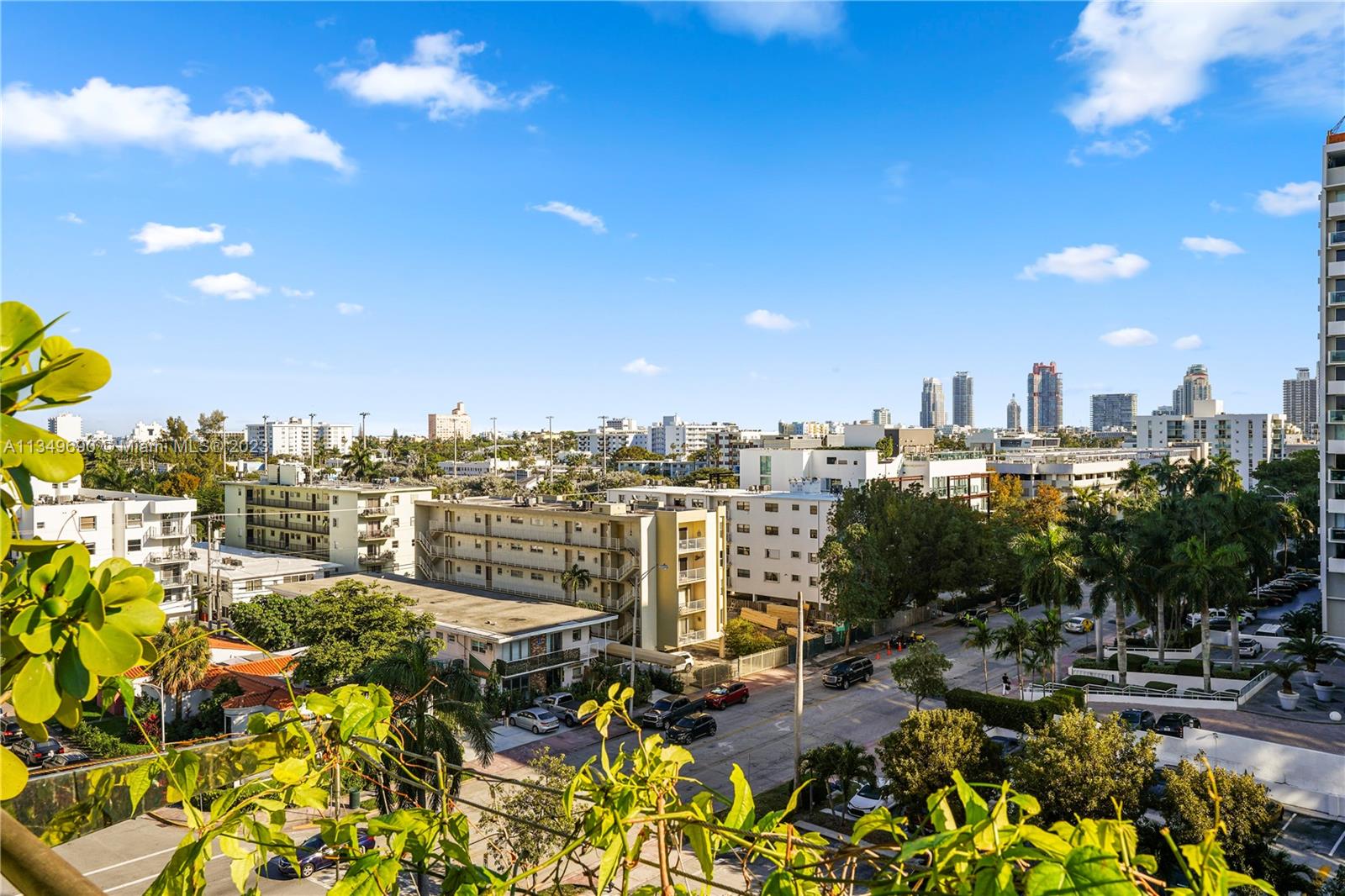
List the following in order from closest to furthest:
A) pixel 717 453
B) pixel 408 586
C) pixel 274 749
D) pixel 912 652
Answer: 1. pixel 274 749
2. pixel 912 652
3. pixel 408 586
4. pixel 717 453

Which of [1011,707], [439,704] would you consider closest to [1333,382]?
[1011,707]

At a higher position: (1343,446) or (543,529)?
(1343,446)

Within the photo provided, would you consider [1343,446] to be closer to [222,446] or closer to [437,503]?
[437,503]

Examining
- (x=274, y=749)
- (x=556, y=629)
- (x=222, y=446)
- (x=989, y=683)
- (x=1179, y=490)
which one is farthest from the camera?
(x=222, y=446)

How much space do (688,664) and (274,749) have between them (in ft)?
101

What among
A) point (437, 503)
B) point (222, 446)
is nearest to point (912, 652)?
point (437, 503)

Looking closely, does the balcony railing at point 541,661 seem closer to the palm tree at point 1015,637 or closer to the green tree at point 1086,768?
the palm tree at point 1015,637

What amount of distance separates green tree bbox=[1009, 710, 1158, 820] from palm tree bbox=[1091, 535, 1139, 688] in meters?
11.9

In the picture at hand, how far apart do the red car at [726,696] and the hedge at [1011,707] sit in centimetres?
736

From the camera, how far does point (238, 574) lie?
36688mm

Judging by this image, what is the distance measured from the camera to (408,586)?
36.9 meters

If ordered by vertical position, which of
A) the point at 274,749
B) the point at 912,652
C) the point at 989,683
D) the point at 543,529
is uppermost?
the point at 274,749

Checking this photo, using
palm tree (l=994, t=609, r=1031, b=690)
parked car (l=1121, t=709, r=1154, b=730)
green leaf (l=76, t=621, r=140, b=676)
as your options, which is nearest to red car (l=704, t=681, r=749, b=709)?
palm tree (l=994, t=609, r=1031, b=690)

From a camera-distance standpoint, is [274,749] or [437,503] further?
[437,503]
